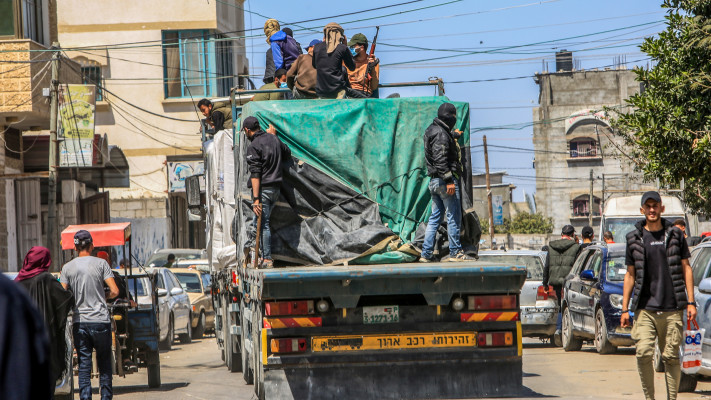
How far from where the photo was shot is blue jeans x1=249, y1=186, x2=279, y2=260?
33.0ft

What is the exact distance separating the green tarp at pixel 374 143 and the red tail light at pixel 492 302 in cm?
147

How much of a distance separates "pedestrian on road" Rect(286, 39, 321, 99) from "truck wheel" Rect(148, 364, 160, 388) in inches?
150

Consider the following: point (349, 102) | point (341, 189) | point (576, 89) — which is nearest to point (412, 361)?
point (341, 189)

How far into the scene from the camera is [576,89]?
232 ft

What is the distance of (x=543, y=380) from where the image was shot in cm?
1255

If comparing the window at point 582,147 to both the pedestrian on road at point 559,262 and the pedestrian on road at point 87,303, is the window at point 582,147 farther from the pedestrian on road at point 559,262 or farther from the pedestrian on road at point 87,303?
the pedestrian on road at point 87,303

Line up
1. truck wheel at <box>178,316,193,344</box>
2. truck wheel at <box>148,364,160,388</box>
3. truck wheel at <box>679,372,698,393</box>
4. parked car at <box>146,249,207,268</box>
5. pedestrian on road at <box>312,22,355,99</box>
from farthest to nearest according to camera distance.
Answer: parked car at <box>146,249,207,268</box> → truck wheel at <box>178,316,193,344</box> → truck wheel at <box>148,364,160,388</box> → pedestrian on road at <box>312,22,355,99</box> → truck wheel at <box>679,372,698,393</box>

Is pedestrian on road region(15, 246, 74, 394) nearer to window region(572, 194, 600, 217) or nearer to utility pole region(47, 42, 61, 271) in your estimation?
utility pole region(47, 42, 61, 271)

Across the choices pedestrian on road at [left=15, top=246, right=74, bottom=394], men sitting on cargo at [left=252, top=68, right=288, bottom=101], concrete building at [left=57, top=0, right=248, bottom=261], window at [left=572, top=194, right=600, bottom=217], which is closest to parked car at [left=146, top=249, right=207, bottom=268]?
concrete building at [left=57, top=0, right=248, bottom=261]

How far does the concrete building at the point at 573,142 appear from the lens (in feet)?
230

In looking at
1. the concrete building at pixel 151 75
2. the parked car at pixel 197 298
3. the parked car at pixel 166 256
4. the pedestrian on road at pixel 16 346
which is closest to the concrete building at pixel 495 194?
the concrete building at pixel 151 75

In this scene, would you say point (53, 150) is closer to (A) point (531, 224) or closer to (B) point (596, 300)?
(B) point (596, 300)

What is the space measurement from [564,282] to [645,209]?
8.30 metres

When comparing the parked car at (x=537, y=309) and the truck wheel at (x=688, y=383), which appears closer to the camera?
the truck wheel at (x=688, y=383)
